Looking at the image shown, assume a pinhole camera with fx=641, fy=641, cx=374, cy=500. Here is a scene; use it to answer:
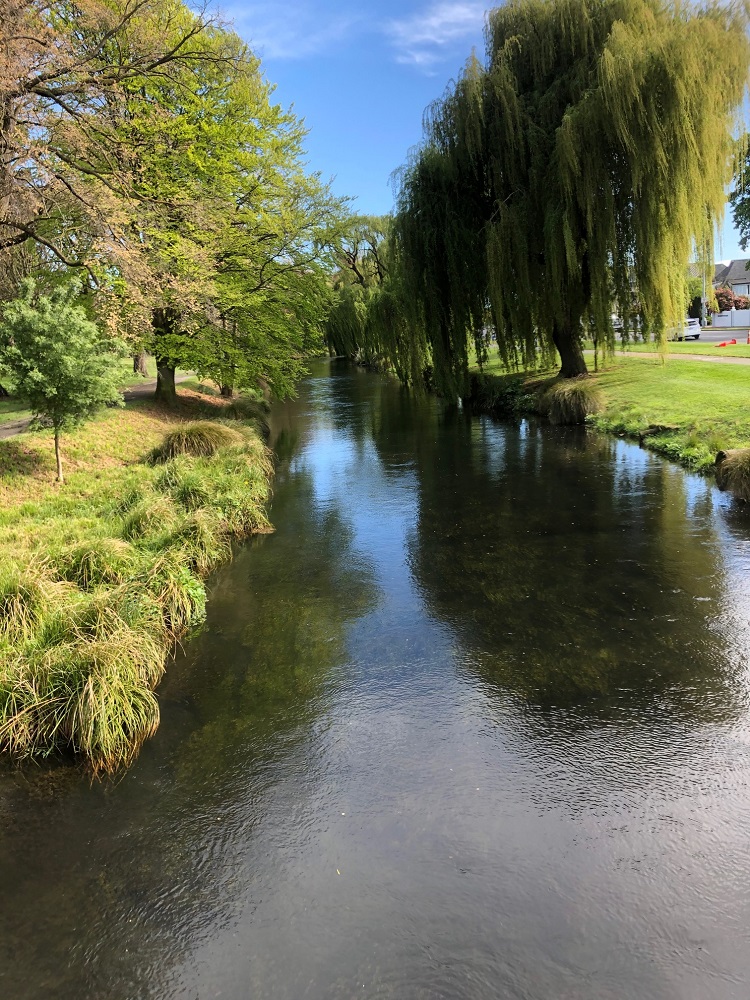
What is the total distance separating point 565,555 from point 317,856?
5787 millimetres

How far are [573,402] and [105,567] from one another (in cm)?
1394

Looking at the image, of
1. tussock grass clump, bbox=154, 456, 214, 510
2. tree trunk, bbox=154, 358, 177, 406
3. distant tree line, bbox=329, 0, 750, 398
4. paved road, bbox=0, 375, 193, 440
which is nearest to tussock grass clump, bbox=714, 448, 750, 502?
distant tree line, bbox=329, 0, 750, 398

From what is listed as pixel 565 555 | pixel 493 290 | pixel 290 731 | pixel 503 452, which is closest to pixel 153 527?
pixel 290 731

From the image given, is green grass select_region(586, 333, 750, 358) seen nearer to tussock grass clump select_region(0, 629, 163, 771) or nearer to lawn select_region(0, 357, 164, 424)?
lawn select_region(0, 357, 164, 424)

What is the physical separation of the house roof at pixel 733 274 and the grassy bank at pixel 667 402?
49003 millimetres

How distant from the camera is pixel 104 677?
5.32m

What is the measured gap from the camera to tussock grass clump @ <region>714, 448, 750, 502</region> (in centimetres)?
1036

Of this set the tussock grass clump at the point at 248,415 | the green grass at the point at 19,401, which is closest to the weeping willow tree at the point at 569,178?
the tussock grass clump at the point at 248,415

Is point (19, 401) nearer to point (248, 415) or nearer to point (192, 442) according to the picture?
point (192, 442)

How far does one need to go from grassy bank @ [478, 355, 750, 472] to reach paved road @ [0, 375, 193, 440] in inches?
463

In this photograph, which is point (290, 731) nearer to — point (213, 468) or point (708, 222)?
point (213, 468)

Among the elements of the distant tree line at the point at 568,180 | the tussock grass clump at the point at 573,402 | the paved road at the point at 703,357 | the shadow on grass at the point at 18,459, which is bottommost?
the shadow on grass at the point at 18,459

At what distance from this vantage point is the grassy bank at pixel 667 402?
506 inches

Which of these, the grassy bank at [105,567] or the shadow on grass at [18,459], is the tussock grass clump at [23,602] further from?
the shadow on grass at [18,459]
